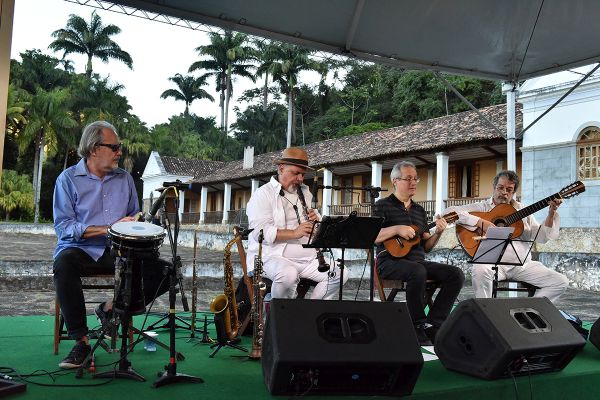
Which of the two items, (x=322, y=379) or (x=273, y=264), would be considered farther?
(x=273, y=264)

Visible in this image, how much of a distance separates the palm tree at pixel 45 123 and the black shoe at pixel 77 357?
151ft

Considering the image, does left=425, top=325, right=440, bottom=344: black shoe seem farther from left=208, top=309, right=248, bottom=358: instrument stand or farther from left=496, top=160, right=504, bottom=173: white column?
left=496, top=160, right=504, bottom=173: white column

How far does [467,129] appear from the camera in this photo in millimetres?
22438

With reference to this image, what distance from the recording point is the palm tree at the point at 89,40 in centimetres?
5519

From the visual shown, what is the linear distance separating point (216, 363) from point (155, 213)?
1091mm

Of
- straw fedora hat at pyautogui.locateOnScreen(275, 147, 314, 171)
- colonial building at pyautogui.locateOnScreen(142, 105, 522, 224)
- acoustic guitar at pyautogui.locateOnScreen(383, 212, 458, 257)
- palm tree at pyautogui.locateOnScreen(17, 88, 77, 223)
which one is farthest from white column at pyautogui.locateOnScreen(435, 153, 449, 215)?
palm tree at pyautogui.locateOnScreen(17, 88, 77, 223)

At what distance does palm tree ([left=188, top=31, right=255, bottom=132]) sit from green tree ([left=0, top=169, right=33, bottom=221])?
2309 centimetres

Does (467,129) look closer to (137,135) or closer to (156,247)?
(156,247)

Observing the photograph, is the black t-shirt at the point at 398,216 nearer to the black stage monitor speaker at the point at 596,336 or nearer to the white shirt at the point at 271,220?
the white shirt at the point at 271,220

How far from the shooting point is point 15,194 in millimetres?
42562

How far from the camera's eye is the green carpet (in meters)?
3.05

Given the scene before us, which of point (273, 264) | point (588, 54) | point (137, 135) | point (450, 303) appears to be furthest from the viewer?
point (137, 135)

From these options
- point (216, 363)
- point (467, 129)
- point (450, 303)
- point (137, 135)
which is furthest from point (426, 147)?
point (137, 135)

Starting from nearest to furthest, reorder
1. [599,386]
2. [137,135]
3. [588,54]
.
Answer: [599,386], [588,54], [137,135]
